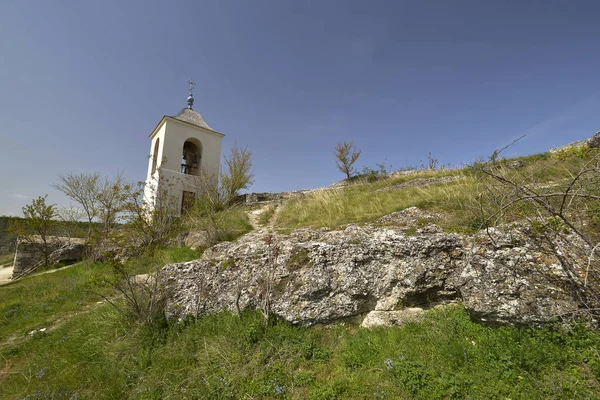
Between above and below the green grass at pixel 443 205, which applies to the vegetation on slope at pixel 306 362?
below

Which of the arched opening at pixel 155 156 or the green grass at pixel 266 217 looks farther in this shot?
the arched opening at pixel 155 156

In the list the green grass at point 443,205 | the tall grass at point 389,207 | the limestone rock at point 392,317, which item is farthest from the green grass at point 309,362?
the tall grass at point 389,207

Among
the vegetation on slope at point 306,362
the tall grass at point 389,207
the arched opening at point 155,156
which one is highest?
the arched opening at point 155,156

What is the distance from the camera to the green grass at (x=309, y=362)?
224 cm

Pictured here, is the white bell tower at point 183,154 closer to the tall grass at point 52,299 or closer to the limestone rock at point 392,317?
the tall grass at point 52,299

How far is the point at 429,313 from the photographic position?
11.0 feet

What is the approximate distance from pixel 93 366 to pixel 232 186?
1176 cm

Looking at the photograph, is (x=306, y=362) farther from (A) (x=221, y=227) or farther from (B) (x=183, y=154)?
(B) (x=183, y=154)

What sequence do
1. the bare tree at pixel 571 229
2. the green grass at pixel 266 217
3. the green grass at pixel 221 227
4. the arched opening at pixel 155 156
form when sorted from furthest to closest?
the arched opening at pixel 155 156 < the green grass at pixel 266 217 < the green grass at pixel 221 227 < the bare tree at pixel 571 229

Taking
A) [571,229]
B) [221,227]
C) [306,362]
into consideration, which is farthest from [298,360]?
[221,227]

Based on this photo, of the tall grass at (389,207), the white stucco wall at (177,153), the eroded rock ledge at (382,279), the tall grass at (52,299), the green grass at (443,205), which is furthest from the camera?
the white stucco wall at (177,153)

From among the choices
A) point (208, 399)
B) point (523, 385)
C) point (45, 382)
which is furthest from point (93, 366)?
point (523, 385)

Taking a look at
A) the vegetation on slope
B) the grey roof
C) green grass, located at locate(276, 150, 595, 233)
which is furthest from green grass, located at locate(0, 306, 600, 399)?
the grey roof

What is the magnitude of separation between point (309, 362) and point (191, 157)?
17.1 meters
